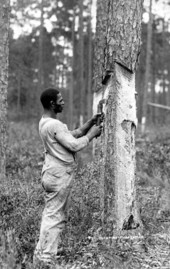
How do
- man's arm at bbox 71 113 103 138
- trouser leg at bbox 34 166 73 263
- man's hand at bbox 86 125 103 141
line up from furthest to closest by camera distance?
man's arm at bbox 71 113 103 138, man's hand at bbox 86 125 103 141, trouser leg at bbox 34 166 73 263

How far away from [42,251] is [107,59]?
2.71 meters

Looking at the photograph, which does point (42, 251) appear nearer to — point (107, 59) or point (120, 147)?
point (120, 147)

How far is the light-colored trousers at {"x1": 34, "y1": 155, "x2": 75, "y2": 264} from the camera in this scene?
17.2 ft

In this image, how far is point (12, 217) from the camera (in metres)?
6.62

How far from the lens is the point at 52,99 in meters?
5.40

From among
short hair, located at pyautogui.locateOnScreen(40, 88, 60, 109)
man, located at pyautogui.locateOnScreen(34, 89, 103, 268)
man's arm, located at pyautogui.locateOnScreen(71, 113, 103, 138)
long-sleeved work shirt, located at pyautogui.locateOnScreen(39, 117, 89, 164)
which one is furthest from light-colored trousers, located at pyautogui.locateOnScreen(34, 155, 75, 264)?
short hair, located at pyautogui.locateOnScreen(40, 88, 60, 109)

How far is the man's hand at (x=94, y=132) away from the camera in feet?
17.9

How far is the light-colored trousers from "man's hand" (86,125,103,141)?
1.57 feet

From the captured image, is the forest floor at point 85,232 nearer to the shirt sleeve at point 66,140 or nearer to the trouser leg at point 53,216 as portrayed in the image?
the trouser leg at point 53,216

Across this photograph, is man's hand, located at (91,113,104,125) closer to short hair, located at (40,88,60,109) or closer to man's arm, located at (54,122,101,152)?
man's arm, located at (54,122,101,152)

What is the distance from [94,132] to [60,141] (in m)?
0.55

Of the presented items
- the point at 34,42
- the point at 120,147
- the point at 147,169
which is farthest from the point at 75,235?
the point at 34,42

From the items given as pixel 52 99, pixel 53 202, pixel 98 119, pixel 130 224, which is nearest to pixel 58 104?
pixel 52 99

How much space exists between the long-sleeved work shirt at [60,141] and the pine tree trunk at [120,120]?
22.6 inches
